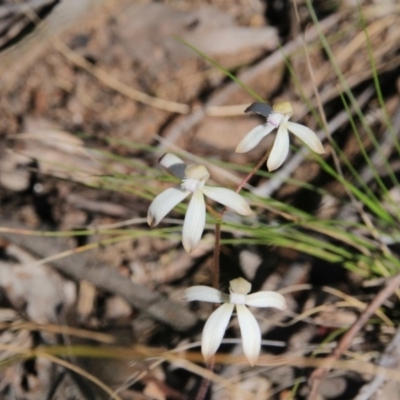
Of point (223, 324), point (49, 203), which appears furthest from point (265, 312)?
point (49, 203)

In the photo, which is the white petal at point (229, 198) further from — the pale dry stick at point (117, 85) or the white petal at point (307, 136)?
the pale dry stick at point (117, 85)

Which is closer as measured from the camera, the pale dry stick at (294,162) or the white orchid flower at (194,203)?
the white orchid flower at (194,203)

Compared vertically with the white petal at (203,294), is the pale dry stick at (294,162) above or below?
below

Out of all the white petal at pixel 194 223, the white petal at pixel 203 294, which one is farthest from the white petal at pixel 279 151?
the white petal at pixel 203 294

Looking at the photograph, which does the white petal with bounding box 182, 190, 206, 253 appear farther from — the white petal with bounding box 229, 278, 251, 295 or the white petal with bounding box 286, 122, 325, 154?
the white petal with bounding box 286, 122, 325, 154

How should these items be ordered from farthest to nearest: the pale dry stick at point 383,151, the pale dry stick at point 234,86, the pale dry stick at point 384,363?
the pale dry stick at point 234,86 < the pale dry stick at point 383,151 < the pale dry stick at point 384,363

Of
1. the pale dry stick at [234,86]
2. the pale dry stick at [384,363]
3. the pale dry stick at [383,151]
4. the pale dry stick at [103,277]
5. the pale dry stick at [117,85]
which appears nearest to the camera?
the pale dry stick at [384,363]

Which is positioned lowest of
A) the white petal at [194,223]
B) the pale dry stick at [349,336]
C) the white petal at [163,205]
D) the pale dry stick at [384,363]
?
the pale dry stick at [384,363]
